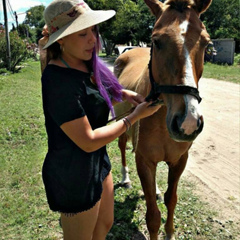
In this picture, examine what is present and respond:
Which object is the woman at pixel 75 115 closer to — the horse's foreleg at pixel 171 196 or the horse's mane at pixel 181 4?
the horse's mane at pixel 181 4

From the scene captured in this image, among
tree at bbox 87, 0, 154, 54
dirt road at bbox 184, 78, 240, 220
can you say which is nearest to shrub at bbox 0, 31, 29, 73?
tree at bbox 87, 0, 154, 54

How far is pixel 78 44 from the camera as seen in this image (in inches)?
61.4

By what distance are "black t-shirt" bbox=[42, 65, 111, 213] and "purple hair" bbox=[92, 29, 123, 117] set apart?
60 mm

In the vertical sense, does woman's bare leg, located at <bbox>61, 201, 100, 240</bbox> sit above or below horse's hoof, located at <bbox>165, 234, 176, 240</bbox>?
above

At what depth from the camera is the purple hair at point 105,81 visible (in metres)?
1.76

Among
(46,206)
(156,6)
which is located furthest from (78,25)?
(46,206)

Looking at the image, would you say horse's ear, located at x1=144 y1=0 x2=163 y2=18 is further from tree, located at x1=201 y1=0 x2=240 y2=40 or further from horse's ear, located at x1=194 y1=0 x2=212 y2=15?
tree, located at x1=201 y1=0 x2=240 y2=40

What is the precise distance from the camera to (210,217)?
10.5 ft

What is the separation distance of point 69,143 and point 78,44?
596 mm

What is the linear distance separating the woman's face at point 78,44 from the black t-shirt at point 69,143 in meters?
0.10

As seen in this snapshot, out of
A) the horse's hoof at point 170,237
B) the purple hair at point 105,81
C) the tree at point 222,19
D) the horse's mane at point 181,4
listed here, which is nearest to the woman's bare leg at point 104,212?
the purple hair at point 105,81

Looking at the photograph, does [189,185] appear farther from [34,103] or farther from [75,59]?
[34,103]

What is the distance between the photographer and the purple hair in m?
1.76

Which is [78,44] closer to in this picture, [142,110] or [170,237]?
[142,110]
